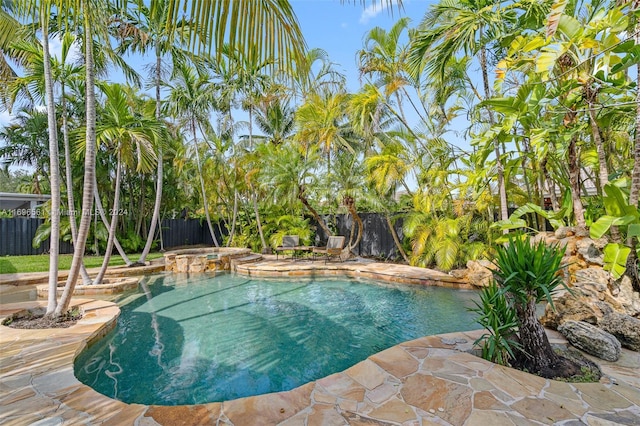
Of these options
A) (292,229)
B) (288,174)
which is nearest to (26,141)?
(288,174)

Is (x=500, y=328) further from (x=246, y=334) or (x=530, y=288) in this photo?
(x=246, y=334)

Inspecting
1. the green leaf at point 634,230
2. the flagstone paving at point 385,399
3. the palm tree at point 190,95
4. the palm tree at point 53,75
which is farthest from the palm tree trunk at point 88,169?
the palm tree at point 190,95

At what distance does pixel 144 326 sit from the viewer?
5.26 meters

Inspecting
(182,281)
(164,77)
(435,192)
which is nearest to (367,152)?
(435,192)

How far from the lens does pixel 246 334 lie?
196 inches

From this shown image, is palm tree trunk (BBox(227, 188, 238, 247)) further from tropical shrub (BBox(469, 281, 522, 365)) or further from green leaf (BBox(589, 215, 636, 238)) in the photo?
green leaf (BBox(589, 215, 636, 238))

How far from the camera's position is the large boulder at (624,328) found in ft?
12.0

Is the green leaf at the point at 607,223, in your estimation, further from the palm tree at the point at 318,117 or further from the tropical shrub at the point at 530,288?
the palm tree at the point at 318,117

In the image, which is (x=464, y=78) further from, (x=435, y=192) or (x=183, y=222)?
(x=183, y=222)

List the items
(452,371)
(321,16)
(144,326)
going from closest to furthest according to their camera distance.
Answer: (321,16)
(452,371)
(144,326)

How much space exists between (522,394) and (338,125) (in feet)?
43.5

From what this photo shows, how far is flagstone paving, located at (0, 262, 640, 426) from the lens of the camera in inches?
95.8

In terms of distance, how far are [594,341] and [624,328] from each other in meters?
0.67

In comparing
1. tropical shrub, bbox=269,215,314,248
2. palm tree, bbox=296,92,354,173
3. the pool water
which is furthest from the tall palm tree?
tropical shrub, bbox=269,215,314,248
